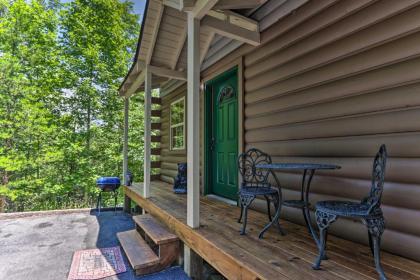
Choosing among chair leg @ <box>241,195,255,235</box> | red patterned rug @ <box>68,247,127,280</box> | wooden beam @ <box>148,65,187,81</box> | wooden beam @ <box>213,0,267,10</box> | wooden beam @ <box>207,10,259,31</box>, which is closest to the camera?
chair leg @ <box>241,195,255,235</box>

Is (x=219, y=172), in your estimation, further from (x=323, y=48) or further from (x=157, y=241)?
(x=323, y=48)

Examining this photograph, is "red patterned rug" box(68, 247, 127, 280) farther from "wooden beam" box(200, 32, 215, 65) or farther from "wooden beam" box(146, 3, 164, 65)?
"wooden beam" box(200, 32, 215, 65)

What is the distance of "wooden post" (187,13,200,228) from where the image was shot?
232 cm

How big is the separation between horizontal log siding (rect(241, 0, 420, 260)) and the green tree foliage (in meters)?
7.92

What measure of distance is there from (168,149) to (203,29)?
11.0 ft

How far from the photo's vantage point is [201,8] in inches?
88.6

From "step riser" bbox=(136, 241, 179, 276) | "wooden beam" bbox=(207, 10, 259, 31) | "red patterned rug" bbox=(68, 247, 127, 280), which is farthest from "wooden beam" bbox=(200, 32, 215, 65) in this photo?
"red patterned rug" bbox=(68, 247, 127, 280)

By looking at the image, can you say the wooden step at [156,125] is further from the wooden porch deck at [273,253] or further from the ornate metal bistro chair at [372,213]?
the ornate metal bistro chair at [372,213]

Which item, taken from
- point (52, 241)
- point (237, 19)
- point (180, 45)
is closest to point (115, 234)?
point (52, 241)

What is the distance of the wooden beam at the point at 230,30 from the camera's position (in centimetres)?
255

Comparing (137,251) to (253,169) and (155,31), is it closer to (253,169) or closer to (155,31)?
(253,169)

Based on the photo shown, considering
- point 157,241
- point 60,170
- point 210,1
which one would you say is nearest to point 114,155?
point 60,170

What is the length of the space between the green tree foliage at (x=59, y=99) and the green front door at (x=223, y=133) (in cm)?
637

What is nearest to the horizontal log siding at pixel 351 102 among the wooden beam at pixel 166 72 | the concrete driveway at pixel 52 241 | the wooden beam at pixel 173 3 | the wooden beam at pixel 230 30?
the wooden beam at pixel 230 30
